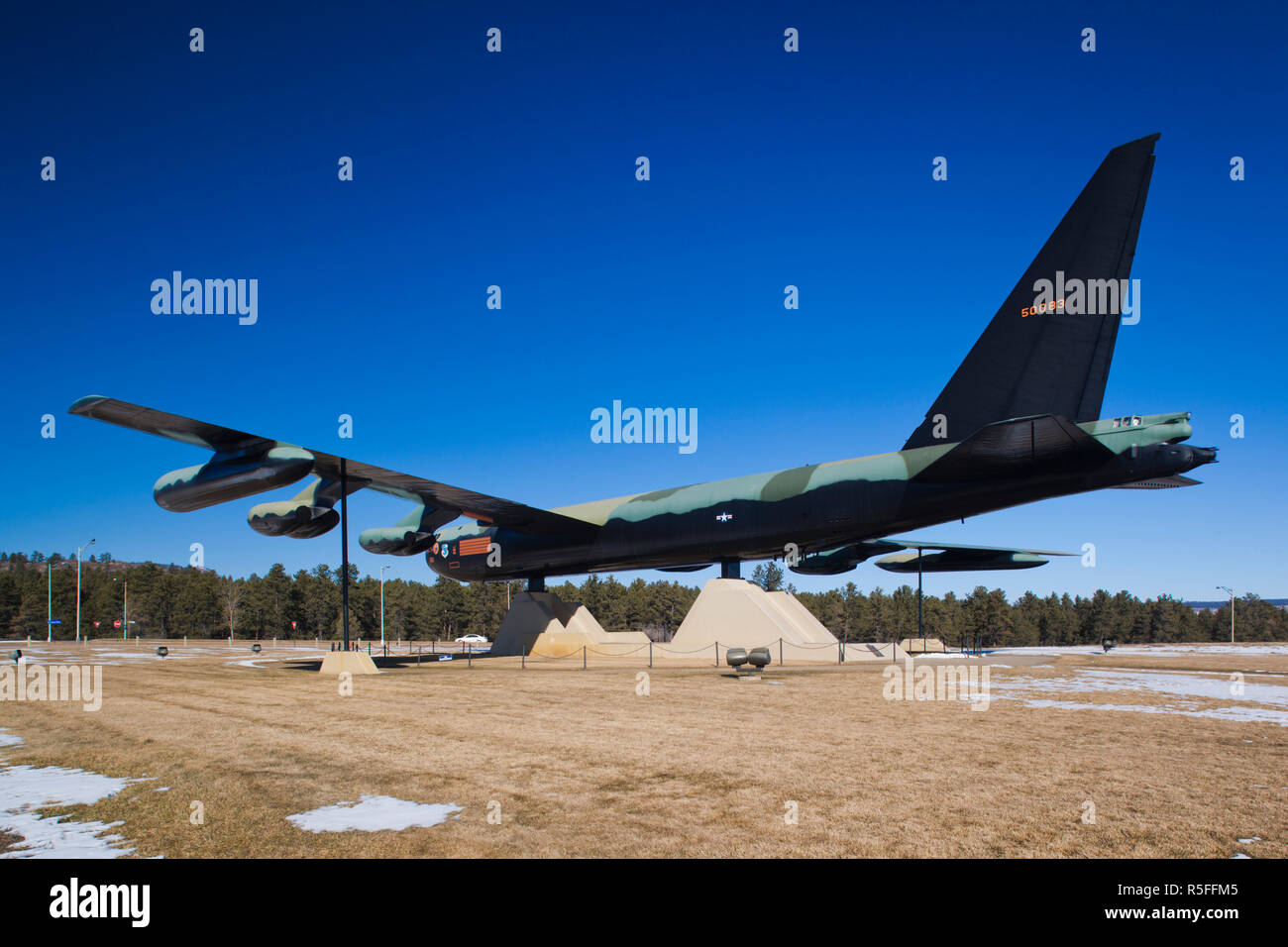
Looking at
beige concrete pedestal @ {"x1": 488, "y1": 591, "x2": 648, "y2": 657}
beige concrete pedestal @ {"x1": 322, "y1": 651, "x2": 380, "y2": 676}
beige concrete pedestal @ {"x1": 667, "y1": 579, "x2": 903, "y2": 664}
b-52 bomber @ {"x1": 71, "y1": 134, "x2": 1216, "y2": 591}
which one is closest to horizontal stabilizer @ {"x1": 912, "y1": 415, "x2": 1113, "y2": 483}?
b-52 bomber @ {"x1": 71, "y1": 134, "x2": 1216, "y2": 591}

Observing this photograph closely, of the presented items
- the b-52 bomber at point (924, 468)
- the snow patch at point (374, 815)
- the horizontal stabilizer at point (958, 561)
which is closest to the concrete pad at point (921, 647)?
the horizontal stabilizer at point (958, 561)

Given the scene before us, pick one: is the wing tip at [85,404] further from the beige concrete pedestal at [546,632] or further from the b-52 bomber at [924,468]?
the beige concrete pedestal at [546,632]

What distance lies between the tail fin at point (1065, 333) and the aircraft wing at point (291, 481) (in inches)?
595

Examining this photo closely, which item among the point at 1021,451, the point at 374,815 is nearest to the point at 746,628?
the point at 1021,451

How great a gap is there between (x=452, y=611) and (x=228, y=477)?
287 ft

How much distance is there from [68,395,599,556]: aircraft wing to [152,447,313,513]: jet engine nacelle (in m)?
0.02

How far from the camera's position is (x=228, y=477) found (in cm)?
1998

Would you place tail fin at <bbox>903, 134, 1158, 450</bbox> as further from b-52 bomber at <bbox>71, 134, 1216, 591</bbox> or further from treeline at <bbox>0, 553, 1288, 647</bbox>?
treeline at <bbox>0, 553, 1288, 647</bbox>

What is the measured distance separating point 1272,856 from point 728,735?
6.37 metres

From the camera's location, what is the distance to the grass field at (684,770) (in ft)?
18.4

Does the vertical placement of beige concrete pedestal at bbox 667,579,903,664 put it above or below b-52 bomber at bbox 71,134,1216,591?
below

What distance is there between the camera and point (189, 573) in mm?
106062

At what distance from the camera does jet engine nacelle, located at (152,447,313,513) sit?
65.7 ft
